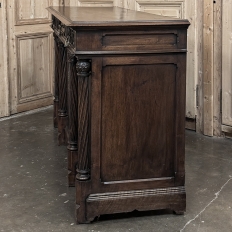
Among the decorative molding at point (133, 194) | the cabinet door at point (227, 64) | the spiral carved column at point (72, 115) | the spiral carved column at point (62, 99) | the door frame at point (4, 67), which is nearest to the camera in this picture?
the decorative molding at point (133, 194)

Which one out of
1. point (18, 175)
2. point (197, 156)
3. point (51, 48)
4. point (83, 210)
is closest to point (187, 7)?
point (197, 156)

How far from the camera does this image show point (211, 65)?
4906 mm

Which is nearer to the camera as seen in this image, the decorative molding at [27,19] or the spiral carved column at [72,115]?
the spiral carved column at [72,115]

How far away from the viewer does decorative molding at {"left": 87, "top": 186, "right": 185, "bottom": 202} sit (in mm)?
3115

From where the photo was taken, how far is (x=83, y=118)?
119 inches

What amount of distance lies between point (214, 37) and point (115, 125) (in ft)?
6.90

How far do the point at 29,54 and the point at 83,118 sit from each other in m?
3.11

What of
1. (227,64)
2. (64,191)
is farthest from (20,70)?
(64,191)

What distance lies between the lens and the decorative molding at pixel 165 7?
5070 mm

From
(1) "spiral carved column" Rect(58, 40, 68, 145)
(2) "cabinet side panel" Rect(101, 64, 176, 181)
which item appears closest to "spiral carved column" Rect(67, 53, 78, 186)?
(2) "cabinet side panel" Rect(101, 64, 176, 181)

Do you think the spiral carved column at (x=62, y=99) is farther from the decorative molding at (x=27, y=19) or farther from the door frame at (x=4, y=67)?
the decorative molding at (x=27, y=19)

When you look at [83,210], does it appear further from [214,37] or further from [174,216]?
[214,37]

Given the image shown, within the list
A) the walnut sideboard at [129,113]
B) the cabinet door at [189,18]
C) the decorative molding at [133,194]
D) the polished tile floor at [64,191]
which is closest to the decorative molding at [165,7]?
the cabinet door at [189,18]

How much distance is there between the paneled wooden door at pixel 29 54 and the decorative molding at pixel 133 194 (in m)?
2.99
